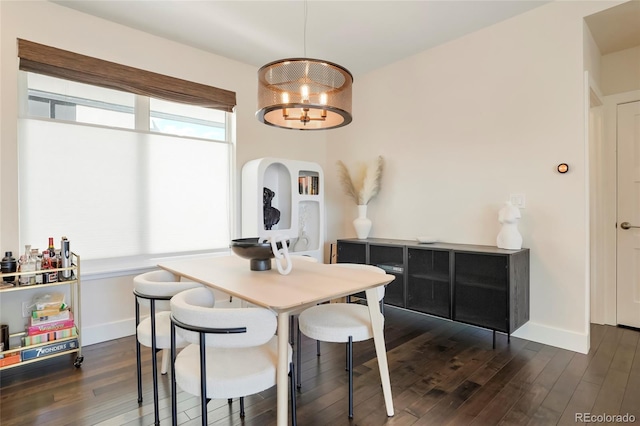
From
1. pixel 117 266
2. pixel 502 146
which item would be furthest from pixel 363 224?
pixel 117 266

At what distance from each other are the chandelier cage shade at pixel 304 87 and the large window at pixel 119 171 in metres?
1.70

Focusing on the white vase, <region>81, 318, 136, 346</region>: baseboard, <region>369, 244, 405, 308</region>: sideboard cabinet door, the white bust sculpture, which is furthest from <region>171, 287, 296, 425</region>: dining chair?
the white vase

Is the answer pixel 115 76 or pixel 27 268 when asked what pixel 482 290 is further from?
pixel 115 76

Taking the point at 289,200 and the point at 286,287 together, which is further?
the point at 289,200

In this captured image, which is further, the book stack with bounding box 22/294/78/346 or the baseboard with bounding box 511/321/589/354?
the baseboard with bounding box 511/321/589/354

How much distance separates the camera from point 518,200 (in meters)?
2.85

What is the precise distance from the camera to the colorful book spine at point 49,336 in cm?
227

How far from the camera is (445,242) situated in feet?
10.8

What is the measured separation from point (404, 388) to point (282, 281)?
1046mm

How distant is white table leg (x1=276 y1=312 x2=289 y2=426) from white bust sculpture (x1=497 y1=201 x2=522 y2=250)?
2.15 meters

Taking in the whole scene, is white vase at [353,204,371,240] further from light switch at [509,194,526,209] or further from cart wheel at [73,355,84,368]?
cart wheel at [73,355,84,368]

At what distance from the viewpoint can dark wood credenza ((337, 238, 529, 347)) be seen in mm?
2561

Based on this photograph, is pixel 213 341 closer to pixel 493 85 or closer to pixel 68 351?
pixel 68 351

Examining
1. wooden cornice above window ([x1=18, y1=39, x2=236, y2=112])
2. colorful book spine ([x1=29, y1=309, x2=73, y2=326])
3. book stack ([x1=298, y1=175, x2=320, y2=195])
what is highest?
wooden cornice above window ([x1=18, y1=39, x2=236, y2=112])
